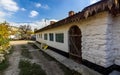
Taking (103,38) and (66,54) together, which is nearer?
(103,38)

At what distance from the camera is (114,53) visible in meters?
5.55

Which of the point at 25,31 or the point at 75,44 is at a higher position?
the point at 25,31

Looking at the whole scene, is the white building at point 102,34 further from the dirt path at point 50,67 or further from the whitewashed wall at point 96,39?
the dirt path at point 50,67

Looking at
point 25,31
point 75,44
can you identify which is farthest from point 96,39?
point 25,31

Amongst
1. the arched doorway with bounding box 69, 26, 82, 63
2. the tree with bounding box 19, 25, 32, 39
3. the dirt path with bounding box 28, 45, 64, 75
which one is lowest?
the dirt path with bounding box 28, 45, 64, 75

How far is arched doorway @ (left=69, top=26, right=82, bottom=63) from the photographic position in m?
→ 7.87

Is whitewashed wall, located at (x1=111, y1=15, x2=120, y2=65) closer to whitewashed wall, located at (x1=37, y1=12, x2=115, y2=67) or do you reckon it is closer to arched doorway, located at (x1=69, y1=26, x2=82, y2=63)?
whitewashed wall, located at (x1=37, y1=12, x2=115, y2=67)

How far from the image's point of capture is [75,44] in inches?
329

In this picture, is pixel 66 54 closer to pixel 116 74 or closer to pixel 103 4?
pixel 116 74

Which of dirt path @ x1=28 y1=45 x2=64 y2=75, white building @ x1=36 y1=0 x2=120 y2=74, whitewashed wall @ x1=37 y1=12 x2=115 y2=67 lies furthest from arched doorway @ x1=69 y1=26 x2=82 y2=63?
dirt path @ x1=28 y1=45 x2=64 y2=75

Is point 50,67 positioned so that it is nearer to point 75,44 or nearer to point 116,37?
Answer: point 75,44

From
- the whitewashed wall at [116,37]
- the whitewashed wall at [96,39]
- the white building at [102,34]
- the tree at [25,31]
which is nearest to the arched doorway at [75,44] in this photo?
the whitewashed wall at [96,39]

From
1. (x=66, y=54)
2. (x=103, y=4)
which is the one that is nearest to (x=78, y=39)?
(x=66, y=54)

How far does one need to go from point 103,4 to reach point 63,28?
17.6 feet
